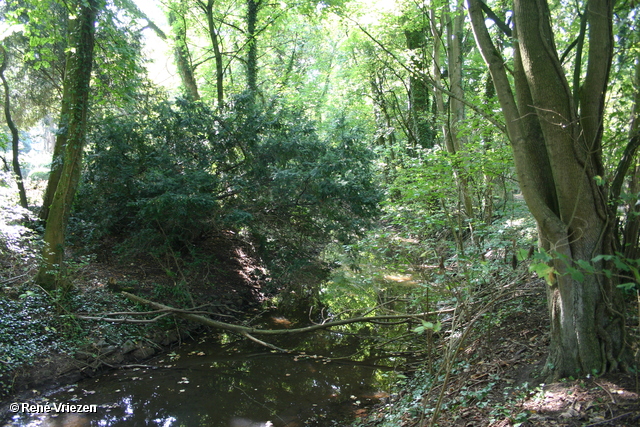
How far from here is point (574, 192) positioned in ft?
11.4

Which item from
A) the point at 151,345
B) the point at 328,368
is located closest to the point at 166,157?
the point at 151,345

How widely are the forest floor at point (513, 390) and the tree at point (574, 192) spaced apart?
0.25 m

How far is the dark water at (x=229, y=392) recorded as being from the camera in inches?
203

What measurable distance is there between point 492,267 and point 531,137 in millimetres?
2176

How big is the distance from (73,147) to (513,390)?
26.4 feet

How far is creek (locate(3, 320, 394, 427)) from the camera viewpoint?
5168 mm

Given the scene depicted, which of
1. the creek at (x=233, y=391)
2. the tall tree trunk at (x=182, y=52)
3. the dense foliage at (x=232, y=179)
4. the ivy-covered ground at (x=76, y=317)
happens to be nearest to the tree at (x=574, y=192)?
the creek at (x=233, y=391)

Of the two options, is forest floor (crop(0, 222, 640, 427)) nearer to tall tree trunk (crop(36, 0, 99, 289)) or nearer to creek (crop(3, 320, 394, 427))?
creek (crop(3, 320, 394, 427))

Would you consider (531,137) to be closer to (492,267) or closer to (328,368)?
(492,267)

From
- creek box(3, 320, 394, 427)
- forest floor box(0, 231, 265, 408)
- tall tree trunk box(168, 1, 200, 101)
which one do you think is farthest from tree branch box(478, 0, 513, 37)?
tall tree trunk box(168, 1, 200, 101)

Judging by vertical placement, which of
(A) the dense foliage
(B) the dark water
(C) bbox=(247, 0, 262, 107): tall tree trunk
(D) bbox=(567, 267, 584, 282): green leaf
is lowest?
(B) the dark water

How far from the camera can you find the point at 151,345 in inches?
296

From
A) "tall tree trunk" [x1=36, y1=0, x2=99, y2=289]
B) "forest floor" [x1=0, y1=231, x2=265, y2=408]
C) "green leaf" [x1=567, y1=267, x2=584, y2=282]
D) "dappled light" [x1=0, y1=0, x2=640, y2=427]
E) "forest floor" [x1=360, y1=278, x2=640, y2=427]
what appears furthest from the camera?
"tall tree trunk" [x1=36, y1=0, x2=99, y2=289]

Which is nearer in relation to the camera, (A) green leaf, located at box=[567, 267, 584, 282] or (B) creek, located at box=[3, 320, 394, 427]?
(A) green leaf, located at box=[567, 267, 584, 282]
